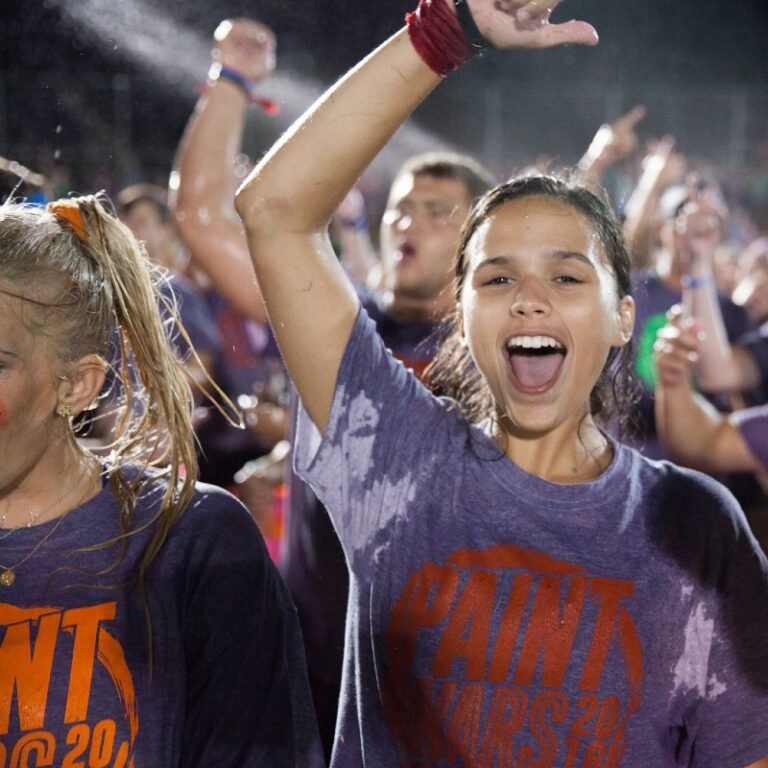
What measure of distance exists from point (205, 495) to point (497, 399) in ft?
1.34

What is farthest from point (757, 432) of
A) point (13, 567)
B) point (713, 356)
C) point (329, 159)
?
point (13, 567)

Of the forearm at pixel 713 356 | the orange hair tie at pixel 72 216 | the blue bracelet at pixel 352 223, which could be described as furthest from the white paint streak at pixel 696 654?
the blue bracelet at pixel 352 223

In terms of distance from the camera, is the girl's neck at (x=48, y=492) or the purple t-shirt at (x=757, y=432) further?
the purple t-shirt at (x=757, y=432)

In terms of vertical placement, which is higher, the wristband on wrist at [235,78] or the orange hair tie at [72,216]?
the wristband on wrist at [235,78]

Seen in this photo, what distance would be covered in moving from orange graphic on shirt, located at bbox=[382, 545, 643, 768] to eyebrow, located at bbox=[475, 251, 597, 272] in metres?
0.37

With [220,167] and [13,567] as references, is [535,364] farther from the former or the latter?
[220,167]

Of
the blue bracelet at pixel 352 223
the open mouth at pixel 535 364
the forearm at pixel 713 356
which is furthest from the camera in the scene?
the blue bracelet at pixel 352 223

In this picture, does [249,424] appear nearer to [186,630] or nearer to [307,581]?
[307,581]

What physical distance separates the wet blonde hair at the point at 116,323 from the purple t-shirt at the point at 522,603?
0.17 m

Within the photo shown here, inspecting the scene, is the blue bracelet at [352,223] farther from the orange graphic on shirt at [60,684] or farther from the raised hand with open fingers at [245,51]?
the orange graphic on shirt at [60,684]

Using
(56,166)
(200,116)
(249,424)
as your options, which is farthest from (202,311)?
(56,166)

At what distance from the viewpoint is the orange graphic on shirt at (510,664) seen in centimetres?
137

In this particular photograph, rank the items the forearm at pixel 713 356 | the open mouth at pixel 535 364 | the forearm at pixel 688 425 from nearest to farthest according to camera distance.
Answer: the open mouth at pixel 535 364, the forearm at pixel 688 425, the forearm at pixel 713 356

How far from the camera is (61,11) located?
73.0 inches
